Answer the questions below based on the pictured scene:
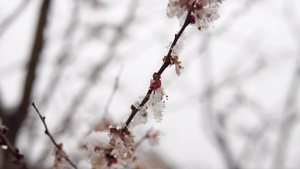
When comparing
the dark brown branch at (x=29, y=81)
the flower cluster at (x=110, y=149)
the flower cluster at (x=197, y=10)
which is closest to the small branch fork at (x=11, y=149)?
the flower cluster at (x=110, y=149)

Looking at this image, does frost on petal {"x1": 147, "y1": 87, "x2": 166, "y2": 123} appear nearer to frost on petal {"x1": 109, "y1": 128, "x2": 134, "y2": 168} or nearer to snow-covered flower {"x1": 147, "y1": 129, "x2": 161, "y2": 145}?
frost on petal {"x1": 109, "y1": 128, "x2": 134, "y2": 168}

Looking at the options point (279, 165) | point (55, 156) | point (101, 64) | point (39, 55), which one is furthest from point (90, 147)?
point (279, 165)

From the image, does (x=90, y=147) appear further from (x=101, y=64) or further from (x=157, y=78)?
(x=101, y=64)

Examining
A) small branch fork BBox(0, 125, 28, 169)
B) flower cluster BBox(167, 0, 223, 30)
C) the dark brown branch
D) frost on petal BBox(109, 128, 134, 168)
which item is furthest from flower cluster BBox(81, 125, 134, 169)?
the dark brown branch

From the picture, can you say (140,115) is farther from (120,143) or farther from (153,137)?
(153,137)

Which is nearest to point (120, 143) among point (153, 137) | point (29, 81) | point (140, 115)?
point (140, 115)

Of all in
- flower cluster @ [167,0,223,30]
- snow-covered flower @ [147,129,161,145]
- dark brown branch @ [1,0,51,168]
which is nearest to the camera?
flower cluster @ [167,0,223,30]

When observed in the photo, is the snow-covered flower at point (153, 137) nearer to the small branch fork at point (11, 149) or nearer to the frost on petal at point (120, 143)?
the frost on petal at point (120, 143)

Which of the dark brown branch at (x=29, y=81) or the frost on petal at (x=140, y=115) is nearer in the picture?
the frost on petal at (x=140, y=115)
